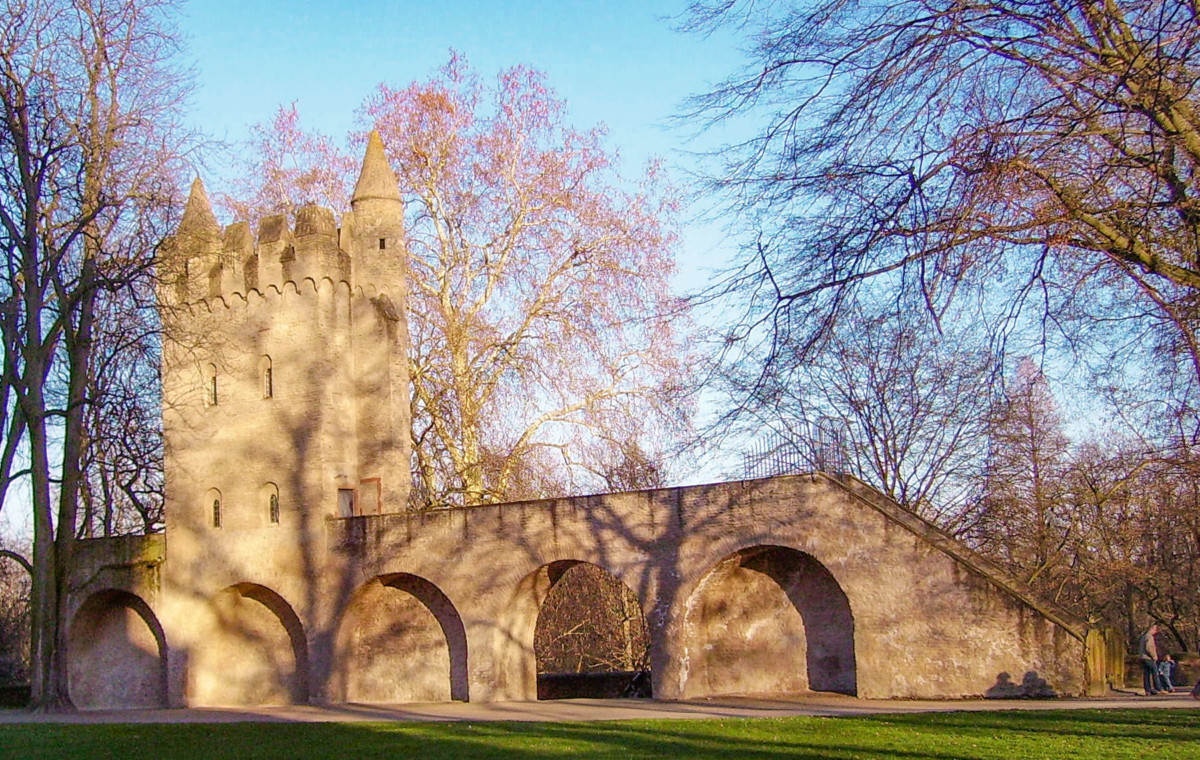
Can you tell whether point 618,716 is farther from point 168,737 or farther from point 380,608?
point 380,608

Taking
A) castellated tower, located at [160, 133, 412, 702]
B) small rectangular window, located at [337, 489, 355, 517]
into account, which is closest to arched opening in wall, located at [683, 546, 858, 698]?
castellated tower, located at [160, 133, 412, 702]

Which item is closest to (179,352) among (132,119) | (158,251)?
(158,251)

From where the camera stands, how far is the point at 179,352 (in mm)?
26594

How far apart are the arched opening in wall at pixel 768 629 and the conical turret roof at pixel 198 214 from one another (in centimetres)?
1291

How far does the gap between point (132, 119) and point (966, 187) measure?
21732mm

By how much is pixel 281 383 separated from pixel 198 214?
4989 mm

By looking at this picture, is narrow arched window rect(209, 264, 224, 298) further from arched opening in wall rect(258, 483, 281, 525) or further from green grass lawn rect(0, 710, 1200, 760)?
green grass lawn rect(0, 710, 1200, 760)

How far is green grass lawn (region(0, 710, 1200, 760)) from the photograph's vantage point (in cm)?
1261

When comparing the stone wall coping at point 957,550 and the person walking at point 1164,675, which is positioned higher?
the stone wall coping at point 957,550

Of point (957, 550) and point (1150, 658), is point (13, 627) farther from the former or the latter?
point (1150, 658)

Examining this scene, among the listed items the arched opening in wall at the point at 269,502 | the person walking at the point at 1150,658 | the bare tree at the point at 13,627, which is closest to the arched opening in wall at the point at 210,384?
the arched opening in wall at the point at 269,502

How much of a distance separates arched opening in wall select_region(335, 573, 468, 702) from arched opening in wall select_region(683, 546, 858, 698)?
15.2 ft

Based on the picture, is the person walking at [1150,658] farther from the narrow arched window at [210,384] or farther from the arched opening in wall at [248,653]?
the narrow arched window at [210,384]

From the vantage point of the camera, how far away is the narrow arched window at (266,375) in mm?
25812
